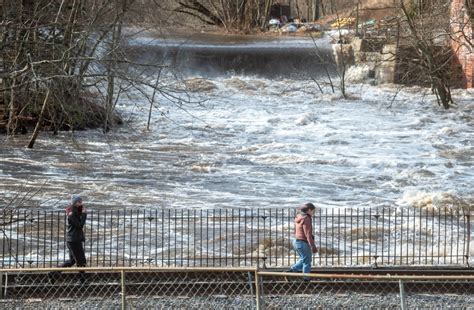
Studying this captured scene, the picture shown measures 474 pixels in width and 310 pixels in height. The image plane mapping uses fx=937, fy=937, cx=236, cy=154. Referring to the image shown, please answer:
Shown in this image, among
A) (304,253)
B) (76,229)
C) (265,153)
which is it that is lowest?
(265,153)

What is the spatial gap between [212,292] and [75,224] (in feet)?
9.43

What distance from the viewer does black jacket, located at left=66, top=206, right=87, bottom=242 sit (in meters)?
15.1

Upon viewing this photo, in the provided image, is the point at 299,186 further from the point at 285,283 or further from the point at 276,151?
the point at 285,283

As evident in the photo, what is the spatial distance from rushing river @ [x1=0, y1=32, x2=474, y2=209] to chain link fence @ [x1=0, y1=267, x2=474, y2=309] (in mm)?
4193

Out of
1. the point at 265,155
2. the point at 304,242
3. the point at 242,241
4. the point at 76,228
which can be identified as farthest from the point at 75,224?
the point at 265,155

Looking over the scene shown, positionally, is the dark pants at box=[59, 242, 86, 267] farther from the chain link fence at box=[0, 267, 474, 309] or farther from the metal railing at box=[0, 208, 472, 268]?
the metal railing at box=[0, 208, 472, 268]

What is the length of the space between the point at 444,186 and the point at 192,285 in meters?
14.8

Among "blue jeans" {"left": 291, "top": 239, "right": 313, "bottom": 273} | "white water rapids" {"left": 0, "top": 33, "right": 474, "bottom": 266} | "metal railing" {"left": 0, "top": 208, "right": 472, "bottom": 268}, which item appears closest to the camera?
"blue jeans" {"left": 291, "top": 239, "right": 313, "bottom": 273}

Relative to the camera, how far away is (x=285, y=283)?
13578mm

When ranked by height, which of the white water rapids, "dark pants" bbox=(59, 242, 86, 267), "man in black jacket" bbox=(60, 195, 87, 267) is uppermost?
"man in black jacket" bbox=(60, 195, 87, 267)

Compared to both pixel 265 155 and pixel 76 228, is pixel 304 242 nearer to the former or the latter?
pixel 76 228

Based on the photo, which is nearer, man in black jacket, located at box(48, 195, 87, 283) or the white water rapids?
man in black jacket, located at box(48, 195, 87, 283)

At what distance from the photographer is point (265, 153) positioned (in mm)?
32094

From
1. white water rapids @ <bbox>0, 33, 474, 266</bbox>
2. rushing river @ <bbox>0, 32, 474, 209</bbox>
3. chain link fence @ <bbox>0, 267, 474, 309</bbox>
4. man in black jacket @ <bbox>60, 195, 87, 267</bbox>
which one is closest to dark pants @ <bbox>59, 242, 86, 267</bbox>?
man in black jacket @ <bbox>60, 195, 87, 267</bbox>
